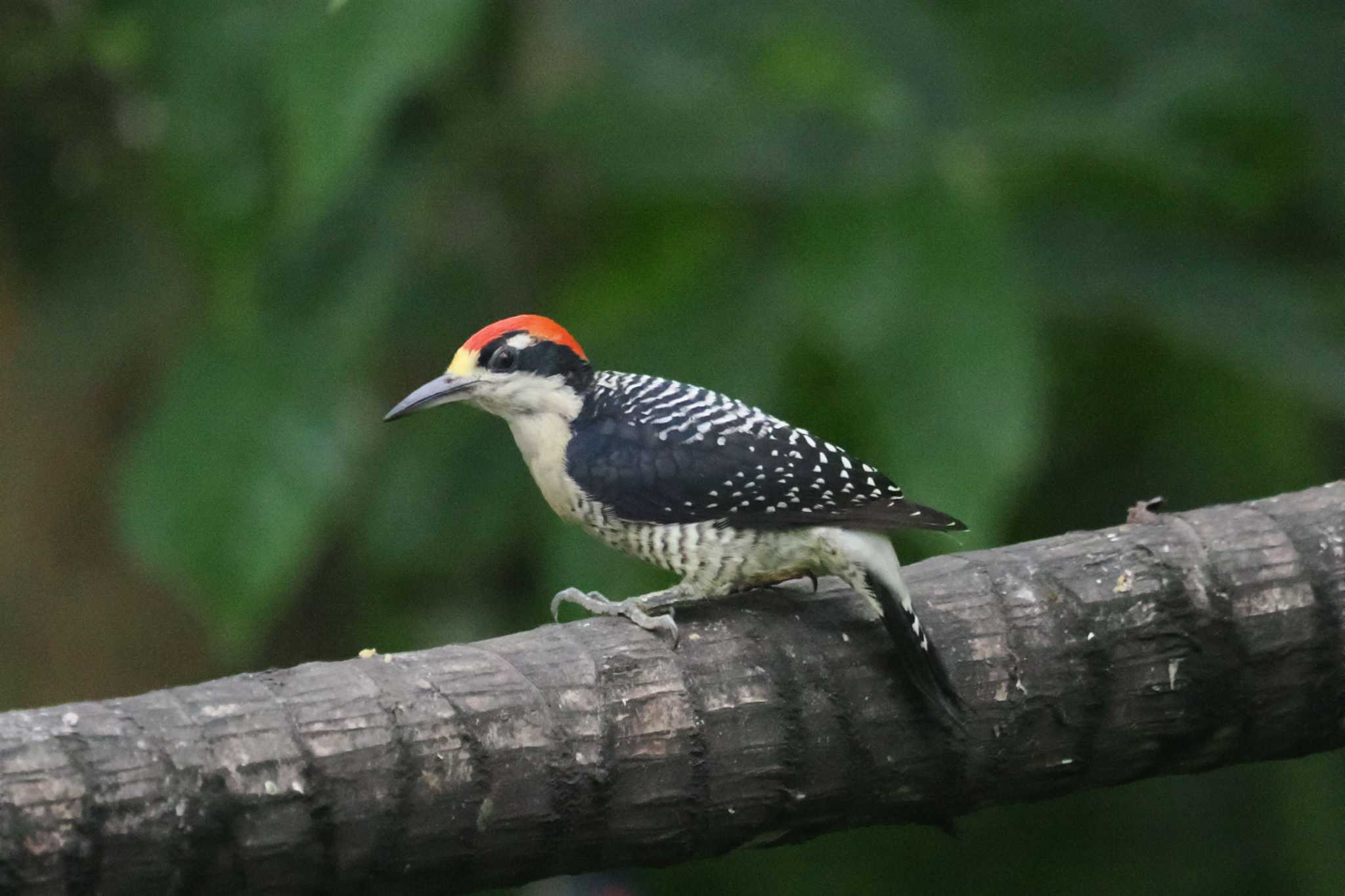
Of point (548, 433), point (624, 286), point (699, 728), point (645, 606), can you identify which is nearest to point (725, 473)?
point (645, 606)

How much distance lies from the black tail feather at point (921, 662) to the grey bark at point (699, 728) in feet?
0.12

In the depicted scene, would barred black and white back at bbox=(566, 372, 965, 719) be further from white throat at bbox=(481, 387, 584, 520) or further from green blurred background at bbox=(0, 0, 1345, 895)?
green blurred background at bbox=(0, 0, 1345, 895)

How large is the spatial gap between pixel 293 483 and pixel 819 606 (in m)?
1.38

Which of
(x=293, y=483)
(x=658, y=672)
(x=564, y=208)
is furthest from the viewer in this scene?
(x=564, y=208)

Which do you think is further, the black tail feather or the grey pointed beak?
the grey pointed beak

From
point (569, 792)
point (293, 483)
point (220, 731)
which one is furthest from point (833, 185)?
point (220, 731)

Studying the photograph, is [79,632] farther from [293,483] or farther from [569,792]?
[569,792]

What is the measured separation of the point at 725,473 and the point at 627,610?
30 centimetres

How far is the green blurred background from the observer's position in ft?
11.5

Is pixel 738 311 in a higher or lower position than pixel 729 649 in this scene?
higher

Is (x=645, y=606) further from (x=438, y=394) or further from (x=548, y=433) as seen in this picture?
(x=438, y=394)

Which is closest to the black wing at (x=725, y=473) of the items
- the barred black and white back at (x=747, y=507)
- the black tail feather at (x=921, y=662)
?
the barred black and white back at (x=747, y=507)

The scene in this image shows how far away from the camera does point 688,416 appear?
2855 millimetres

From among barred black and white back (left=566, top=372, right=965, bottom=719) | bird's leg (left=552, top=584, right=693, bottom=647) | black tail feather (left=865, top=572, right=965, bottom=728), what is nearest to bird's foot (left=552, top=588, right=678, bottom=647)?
bird's leg (left=552, top=584, right=693, bottom=647)
